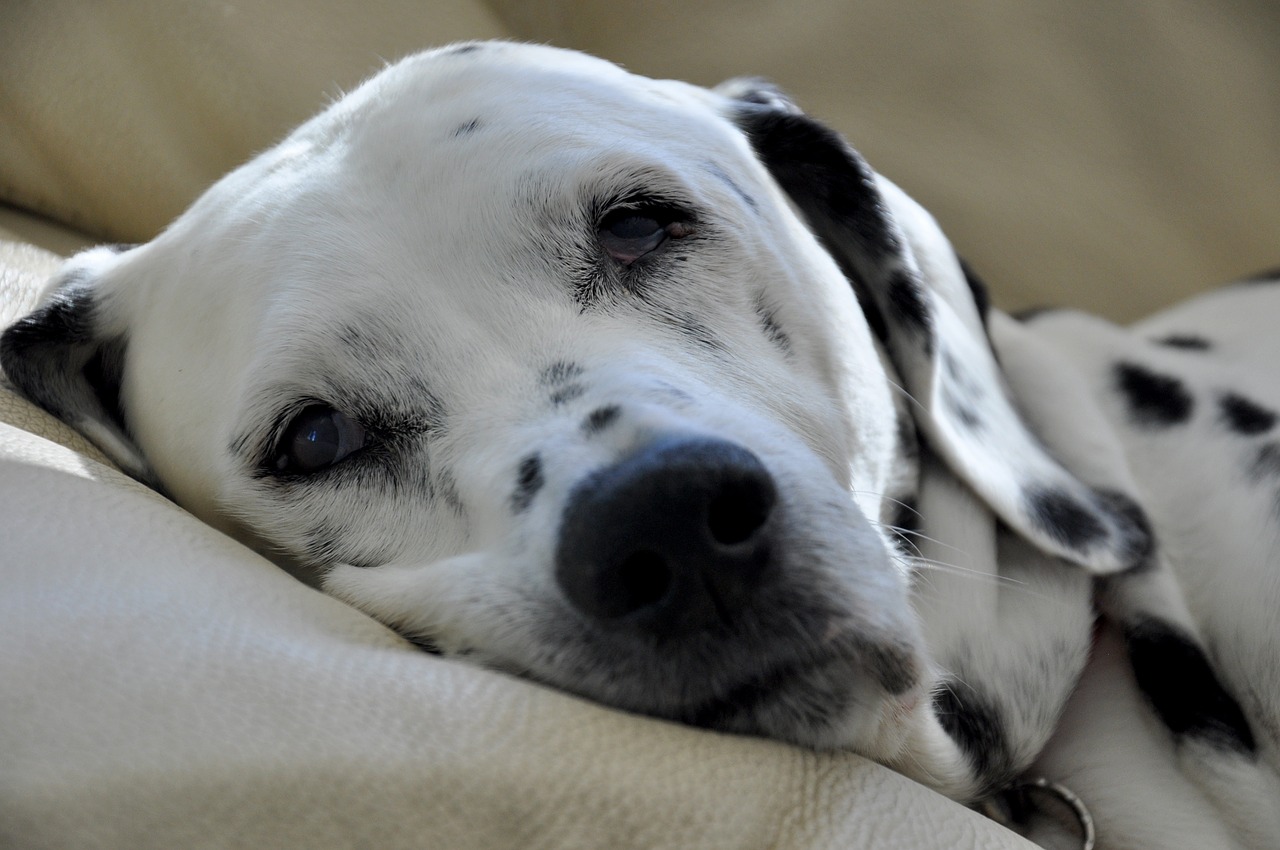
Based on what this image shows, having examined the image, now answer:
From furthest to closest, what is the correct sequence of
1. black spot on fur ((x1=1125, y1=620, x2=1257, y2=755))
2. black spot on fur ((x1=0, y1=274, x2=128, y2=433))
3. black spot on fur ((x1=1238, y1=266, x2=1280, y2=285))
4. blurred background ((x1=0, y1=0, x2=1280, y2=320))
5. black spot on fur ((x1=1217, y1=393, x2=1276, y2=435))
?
blurred background ((x1=0, y1=0, x2=1280, y2=320))
black spot on fur ((x1=1238, y1=266, x2=1280, y2=285))
black spot on fur ((x1=1217, y1=393, x2=1276, y2=435))
black spot on fur ((x1=0, y1=274, x2=128, y2=433))
black spot on fur ((x1=1125, y1=620, x2=1257, y2=755))

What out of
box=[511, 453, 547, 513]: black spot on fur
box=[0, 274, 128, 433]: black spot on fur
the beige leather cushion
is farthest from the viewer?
box=[0, 274, 128, 433]: black spot on fur

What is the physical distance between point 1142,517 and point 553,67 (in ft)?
3.93

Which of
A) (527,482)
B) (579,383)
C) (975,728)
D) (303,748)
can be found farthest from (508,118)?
(975,728)

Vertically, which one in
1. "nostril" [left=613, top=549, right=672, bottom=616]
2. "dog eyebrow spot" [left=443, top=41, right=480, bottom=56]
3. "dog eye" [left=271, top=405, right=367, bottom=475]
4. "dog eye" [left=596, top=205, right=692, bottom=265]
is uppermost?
"dog eyebrow spot" [left=443, top=41, right=480, bottom=56]

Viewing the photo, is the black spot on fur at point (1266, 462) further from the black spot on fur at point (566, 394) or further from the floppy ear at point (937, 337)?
the black spot on fur at point (566, 394)

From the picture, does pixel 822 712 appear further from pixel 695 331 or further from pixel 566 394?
pixel 695 331

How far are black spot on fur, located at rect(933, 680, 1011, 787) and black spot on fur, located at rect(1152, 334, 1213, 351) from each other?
1.03 metres

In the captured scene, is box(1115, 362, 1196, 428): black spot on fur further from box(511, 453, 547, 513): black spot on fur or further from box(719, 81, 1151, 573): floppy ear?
box(511, 453, 547, 513): black spot on fur

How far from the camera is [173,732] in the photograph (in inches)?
31.7

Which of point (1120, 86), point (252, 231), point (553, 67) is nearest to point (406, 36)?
point (553, 67)

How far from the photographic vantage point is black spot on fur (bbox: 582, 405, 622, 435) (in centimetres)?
109

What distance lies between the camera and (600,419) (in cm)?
110

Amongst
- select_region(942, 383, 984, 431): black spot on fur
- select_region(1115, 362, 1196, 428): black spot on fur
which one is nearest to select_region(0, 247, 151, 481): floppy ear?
select_region(942, 383, 984, 431): black spot on fur

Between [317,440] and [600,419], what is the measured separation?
49cm
